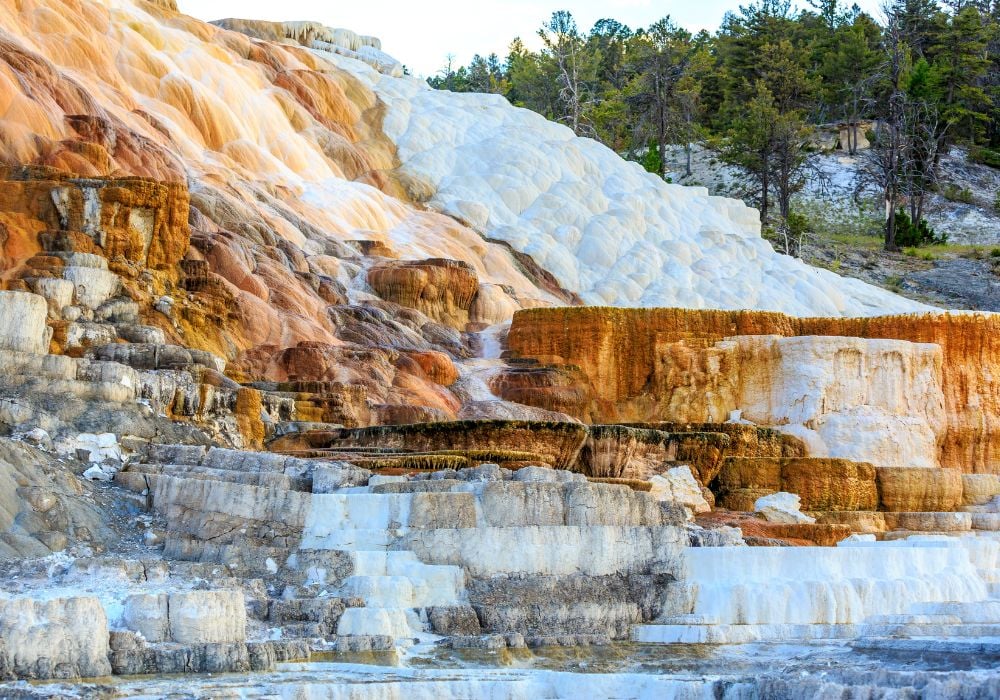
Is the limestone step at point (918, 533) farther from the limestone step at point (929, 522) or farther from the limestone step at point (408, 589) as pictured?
the limestone step at point (408, 589)

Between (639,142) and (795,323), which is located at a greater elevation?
(639,142)

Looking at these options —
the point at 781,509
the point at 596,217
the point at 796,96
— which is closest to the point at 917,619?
the point at 781,509

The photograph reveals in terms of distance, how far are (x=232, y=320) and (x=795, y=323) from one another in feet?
44.9

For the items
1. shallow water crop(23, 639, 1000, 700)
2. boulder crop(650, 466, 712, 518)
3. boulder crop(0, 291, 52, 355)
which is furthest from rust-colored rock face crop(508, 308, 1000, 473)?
shallow water crop(23, 639, 1000, 700)

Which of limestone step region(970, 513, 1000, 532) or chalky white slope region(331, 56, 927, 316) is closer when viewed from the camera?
limestone step region(970, 513, 1000, 532)

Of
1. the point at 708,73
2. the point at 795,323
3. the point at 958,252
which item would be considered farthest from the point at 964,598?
the point at 708,73

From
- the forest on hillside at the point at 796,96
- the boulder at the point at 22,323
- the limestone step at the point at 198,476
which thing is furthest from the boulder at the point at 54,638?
the forest on hillside at the point at 796,96

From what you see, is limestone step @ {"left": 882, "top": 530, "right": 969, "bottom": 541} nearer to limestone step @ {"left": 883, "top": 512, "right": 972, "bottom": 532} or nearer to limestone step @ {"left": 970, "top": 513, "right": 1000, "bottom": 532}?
limestone step @ {"left": 883, "top": 512, "right": 972, "bottom": 532}

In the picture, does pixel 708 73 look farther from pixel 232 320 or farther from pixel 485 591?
pixel 485 591

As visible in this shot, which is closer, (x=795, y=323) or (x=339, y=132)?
(x=795, y=323)

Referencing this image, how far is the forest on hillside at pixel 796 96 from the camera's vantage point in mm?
55188

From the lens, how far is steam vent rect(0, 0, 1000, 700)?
13211 millimetres

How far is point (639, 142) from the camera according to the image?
60.1 meters

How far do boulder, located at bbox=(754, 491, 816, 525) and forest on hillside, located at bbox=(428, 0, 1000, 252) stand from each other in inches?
1178
